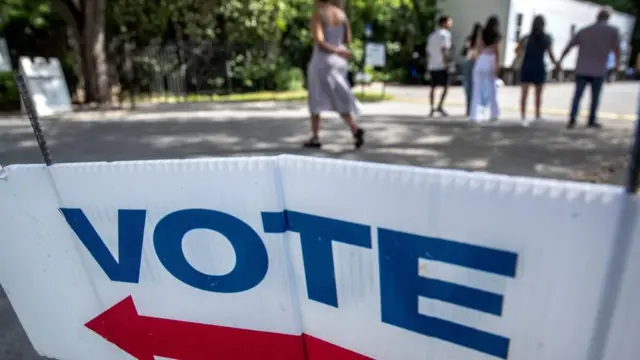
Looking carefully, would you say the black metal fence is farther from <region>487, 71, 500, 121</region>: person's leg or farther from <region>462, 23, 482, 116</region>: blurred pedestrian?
<region>487, 71, 500, 121</region>: person's leg

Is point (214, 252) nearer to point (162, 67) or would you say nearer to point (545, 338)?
point (545, 338)

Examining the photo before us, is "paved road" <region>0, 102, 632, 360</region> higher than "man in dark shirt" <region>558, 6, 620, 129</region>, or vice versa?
"man in dark shirt" <region>558, 6, 620, 129</region>

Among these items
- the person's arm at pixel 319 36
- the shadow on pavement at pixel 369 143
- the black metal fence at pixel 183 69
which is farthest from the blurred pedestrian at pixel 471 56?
the black metal fence at pixel 183 69

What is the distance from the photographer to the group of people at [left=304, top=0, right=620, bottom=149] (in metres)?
5.11

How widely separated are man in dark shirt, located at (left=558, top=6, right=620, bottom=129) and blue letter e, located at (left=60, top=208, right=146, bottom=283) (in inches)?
283

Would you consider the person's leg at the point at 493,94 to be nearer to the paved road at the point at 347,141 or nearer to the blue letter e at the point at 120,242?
the paved road at the point at 347,141

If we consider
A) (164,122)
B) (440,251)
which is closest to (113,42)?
(164,122)

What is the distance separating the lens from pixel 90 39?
1106 centimetres

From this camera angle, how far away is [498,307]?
1242mm

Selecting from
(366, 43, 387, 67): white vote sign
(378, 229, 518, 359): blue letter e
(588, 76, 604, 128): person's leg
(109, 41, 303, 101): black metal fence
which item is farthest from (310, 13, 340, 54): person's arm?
(109, 41, 303, 101): black metal fence

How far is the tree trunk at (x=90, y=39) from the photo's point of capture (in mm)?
10867

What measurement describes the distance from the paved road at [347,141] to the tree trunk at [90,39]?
2389 mm

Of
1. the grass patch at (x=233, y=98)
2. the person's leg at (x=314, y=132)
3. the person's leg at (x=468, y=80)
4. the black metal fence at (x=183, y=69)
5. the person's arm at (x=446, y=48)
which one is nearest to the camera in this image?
the person's leg at (x=314, y=132)

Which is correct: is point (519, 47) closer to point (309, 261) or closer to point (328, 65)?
point (328, 65)
